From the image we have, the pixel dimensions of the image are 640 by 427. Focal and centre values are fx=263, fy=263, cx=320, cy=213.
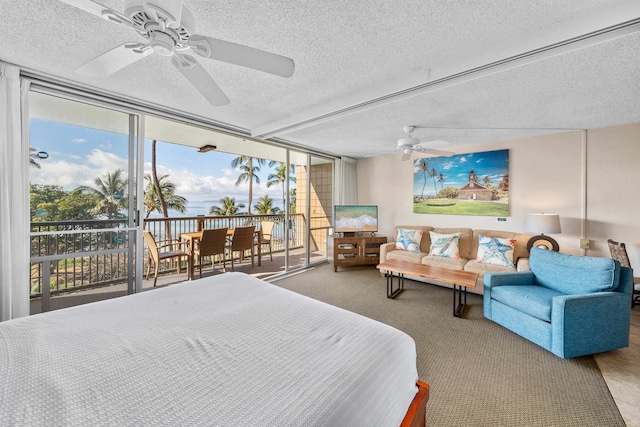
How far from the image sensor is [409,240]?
14.8 feet

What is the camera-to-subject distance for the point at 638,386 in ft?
6.10

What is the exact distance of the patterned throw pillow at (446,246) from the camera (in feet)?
13.2

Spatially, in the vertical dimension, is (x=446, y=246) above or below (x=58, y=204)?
below

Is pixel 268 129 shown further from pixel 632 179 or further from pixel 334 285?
pixel 632 179

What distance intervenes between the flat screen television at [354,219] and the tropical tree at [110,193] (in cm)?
336

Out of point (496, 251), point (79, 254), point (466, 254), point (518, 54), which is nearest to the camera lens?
point (518, 54)

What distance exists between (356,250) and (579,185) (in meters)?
3.35

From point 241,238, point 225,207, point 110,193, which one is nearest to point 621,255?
point 241,238

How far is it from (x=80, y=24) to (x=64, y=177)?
150 cm

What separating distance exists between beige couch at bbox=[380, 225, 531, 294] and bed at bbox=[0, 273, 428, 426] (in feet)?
9.40

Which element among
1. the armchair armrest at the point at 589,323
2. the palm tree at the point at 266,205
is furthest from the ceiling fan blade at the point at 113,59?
the palm tree at the point at 266,205

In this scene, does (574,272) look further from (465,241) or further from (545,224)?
(465,241)

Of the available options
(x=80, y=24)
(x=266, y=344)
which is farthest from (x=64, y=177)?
(x=266, y=344)

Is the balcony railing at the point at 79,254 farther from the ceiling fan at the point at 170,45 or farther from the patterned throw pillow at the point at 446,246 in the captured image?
the patterned throw pillow at the point at 446,246
